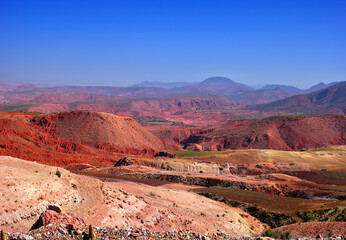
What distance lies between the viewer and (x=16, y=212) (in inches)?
584

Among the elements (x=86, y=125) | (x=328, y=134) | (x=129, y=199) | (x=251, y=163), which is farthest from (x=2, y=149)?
(x=328, y=134)

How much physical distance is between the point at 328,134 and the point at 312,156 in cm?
3929

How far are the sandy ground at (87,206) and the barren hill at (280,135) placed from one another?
73.6m

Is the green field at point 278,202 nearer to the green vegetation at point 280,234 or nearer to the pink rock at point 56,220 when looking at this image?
the green vegetation at point 280,234

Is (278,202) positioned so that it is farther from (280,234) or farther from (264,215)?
(280,234)

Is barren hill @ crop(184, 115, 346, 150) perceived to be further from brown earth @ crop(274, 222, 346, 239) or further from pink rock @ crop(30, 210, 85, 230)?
pink rock @ crop(30, 210, 85, 230)

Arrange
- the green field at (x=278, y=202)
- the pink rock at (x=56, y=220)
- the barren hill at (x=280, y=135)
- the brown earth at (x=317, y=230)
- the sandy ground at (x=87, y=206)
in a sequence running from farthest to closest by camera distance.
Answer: the barren hill at (x=280, y=135) < the green field at (x=278, y=202) < the brown earth at (x=317, y=230) < the sandy ground at (x=87, y=206) < the pink rock at (x=56, y=220)

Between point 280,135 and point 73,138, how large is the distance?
195 ft

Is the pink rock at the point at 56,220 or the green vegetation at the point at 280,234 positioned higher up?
the pink rock at the point at 56,220

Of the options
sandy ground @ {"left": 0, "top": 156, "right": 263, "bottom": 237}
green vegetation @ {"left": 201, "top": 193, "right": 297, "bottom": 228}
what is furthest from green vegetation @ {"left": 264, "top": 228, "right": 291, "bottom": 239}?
green vegetation @ {"left": 201, "top": 193, "right": 297, "bottom": 228}

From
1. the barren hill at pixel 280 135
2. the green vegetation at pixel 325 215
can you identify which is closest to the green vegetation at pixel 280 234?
the green vegetation at pixel 325 215

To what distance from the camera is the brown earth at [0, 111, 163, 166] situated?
183 feet

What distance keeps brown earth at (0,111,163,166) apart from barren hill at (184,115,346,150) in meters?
21.2

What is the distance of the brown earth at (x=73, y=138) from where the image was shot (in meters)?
55.7
